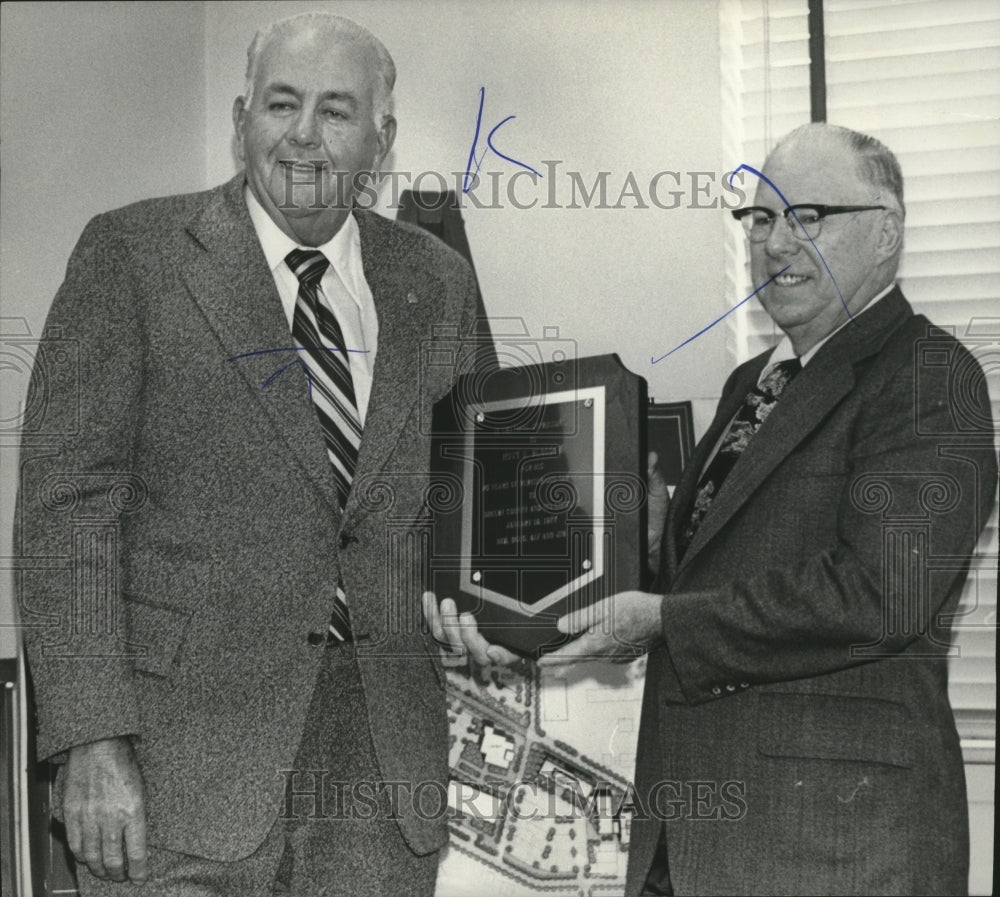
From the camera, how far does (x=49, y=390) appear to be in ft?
5.27

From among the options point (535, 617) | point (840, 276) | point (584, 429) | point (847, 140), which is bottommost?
point (535, 617)

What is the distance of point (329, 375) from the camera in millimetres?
1711

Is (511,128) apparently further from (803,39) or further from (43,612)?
(43,612)

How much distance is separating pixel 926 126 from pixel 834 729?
3.07 feet

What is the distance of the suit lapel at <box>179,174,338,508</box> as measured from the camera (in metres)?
1.63

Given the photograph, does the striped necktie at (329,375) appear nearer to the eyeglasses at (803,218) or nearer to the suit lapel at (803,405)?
the suit lapel at (803,405)

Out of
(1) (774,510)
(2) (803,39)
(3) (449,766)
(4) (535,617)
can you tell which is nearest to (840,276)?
(1) (774,510)

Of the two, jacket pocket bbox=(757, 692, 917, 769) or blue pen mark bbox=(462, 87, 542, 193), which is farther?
blue pen mark bbox=(462, 87, 542, 193)

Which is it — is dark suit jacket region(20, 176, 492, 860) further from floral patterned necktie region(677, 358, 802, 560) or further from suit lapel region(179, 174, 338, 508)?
floral patterned necktie region(677, 358, 802, 560)

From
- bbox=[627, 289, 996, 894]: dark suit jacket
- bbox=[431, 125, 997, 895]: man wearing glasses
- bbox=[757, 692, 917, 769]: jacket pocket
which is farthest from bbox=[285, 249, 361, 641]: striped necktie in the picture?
bbox=[757, 692, 917, 769]: jacket pocket

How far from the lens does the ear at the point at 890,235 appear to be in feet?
5.50

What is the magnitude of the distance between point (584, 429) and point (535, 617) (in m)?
0.27

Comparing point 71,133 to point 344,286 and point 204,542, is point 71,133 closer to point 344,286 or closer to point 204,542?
point 344,286

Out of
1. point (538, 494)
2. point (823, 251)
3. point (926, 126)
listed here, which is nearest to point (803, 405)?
point (823, 251)
